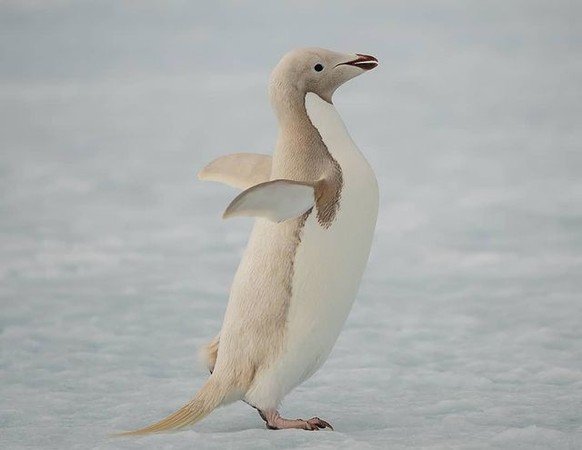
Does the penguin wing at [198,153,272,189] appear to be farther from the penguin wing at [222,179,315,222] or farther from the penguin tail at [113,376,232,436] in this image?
the penguin tail at [113,376,232,436]

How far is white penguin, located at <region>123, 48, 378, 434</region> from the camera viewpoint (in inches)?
138

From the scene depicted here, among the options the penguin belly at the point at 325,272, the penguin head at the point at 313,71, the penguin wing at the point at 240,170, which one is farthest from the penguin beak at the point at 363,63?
the penguin wing at the point at 240,170

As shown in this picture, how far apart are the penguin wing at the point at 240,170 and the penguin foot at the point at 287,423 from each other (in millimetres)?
641

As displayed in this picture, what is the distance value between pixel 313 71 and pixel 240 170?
380mm

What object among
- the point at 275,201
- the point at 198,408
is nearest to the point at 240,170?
the point at 275,201

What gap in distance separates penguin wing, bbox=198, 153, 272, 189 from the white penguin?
0.43 feet

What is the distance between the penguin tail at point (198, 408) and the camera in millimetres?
3561

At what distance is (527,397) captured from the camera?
426 cm

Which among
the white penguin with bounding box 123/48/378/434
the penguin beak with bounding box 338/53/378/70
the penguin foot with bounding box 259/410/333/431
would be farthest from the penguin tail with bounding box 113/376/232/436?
the penguin beak with bounding box 338/53/378/70

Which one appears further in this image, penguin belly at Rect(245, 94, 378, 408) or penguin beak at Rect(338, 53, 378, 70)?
penguin beak at Rect(338, 53, 378, 70)

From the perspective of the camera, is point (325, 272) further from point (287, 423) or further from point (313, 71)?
point (313, 71)

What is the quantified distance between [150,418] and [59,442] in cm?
36

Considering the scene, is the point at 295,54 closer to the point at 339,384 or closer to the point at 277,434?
the point at 277,434

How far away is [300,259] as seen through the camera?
350cm
